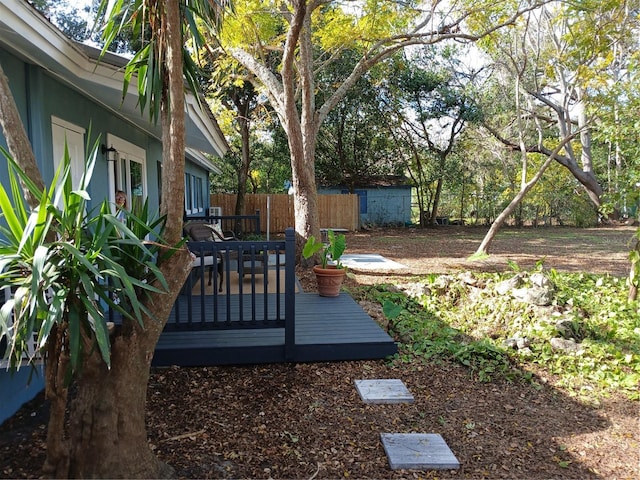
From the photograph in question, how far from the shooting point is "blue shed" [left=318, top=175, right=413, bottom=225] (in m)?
21.6

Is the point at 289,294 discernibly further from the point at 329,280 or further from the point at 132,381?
the point at 329,280

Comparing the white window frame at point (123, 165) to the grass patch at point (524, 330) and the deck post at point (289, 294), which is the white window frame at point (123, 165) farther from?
the grass patch at point (524, 330)

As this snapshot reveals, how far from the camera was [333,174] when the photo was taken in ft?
67.4

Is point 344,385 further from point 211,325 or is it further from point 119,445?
point 119,445

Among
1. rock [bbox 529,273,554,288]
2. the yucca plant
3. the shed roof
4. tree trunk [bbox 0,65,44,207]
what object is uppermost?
the shed roof

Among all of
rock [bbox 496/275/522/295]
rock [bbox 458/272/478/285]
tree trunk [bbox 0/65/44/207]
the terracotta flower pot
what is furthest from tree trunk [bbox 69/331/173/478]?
rock [bbox 458/272/478/285]

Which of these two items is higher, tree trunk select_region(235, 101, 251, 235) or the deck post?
tree trunk select_region(235, 101, 251, 235)

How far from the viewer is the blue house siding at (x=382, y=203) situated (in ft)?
71.1

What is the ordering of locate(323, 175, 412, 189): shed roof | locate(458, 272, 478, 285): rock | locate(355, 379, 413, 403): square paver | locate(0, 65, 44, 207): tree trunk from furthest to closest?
locate(323, 175, 412, 189): shed roof, locate(458, 272, 478, 285): rock, locate(355, 379, 413, 403): square paver, locate(0, 65, 44, 207): tree trunk

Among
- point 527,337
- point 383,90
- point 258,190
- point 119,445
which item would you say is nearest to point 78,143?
point 119,445

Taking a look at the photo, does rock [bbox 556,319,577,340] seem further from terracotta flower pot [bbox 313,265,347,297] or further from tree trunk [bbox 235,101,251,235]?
tree trunk [bbox 235,101,251,235]

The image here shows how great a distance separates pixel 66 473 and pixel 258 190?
76.6 ft

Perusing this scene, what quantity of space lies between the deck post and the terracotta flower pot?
76.3 inches

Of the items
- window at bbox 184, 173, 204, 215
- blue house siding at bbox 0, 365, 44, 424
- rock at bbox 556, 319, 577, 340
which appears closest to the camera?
blue house siding at bbox 0, 365, 44, 424
